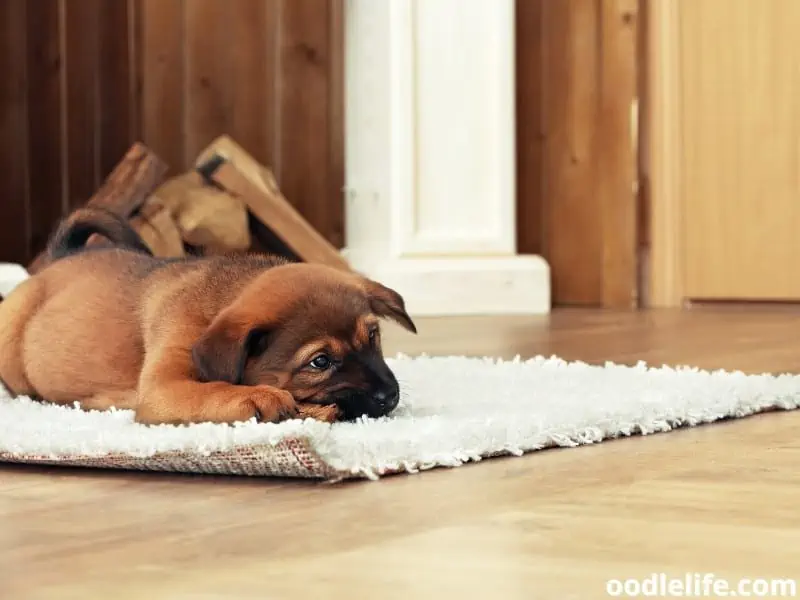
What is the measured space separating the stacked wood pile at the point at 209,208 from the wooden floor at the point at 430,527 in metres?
2.43

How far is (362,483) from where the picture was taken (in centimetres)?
122

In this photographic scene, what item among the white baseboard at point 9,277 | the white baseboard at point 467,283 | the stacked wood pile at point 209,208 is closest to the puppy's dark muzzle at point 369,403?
the white baseboard at point 9,277

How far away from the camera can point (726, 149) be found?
4312 millimetres

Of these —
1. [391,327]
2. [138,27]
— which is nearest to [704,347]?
[391,327]

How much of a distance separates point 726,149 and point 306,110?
1426 mm

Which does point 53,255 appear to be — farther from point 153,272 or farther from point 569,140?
point 569,140

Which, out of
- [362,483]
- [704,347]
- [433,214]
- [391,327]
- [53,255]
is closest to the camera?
[362,483]

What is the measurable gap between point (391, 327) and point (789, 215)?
1554mm

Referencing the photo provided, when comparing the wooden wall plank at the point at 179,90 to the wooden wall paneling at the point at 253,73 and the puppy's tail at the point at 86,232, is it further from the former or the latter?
the puppy's tail at the point at 86,232

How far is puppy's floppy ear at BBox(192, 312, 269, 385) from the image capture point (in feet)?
4.71

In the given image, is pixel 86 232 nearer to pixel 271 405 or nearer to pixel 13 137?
pixel 271 405

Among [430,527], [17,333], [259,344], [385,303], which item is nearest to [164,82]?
[17,333]

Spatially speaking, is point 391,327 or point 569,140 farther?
point 569,140

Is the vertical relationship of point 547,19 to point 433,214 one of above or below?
above
